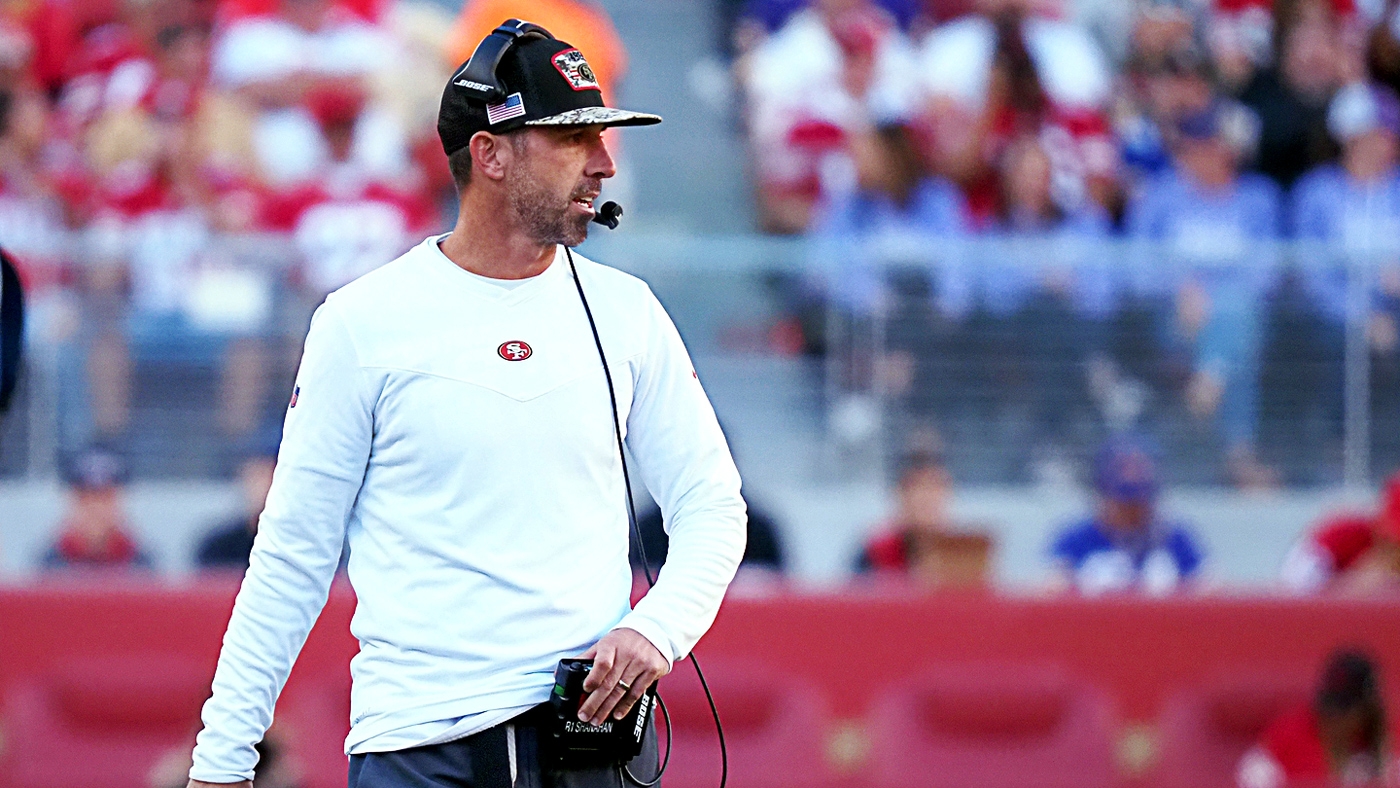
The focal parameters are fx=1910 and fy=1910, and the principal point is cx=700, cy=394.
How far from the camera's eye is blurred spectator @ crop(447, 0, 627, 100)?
34.8 ft

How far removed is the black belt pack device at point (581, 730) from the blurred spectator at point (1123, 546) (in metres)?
5.65

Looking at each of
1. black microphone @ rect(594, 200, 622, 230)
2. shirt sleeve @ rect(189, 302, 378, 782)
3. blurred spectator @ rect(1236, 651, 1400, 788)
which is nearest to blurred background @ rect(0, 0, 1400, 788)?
blurred spectator @ rect(1236, 651, 1400, 788)

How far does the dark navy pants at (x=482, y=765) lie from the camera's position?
318cm

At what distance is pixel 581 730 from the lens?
3.14 m

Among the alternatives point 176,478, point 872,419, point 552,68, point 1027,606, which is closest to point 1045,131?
point 872,419

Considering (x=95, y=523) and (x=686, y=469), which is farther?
(x=95, y=523)

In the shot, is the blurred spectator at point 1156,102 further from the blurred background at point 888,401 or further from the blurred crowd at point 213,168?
the blurred crowd at point 213,168

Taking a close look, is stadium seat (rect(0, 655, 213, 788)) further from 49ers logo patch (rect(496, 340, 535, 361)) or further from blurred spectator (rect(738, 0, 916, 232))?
49ers logo patch (rect(496, 340, 535, 361))

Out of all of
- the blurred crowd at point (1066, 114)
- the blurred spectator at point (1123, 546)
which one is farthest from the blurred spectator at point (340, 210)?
the blurred spectator at point (1123, 546)

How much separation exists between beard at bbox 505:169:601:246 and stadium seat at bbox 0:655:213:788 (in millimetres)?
4865

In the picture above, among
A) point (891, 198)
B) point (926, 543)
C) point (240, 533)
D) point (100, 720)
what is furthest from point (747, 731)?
point (891, 198)

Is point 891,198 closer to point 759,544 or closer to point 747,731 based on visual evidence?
point 759,544

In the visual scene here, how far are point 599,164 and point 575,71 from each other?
0.16m

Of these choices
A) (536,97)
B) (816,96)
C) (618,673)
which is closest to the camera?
(618,673)
